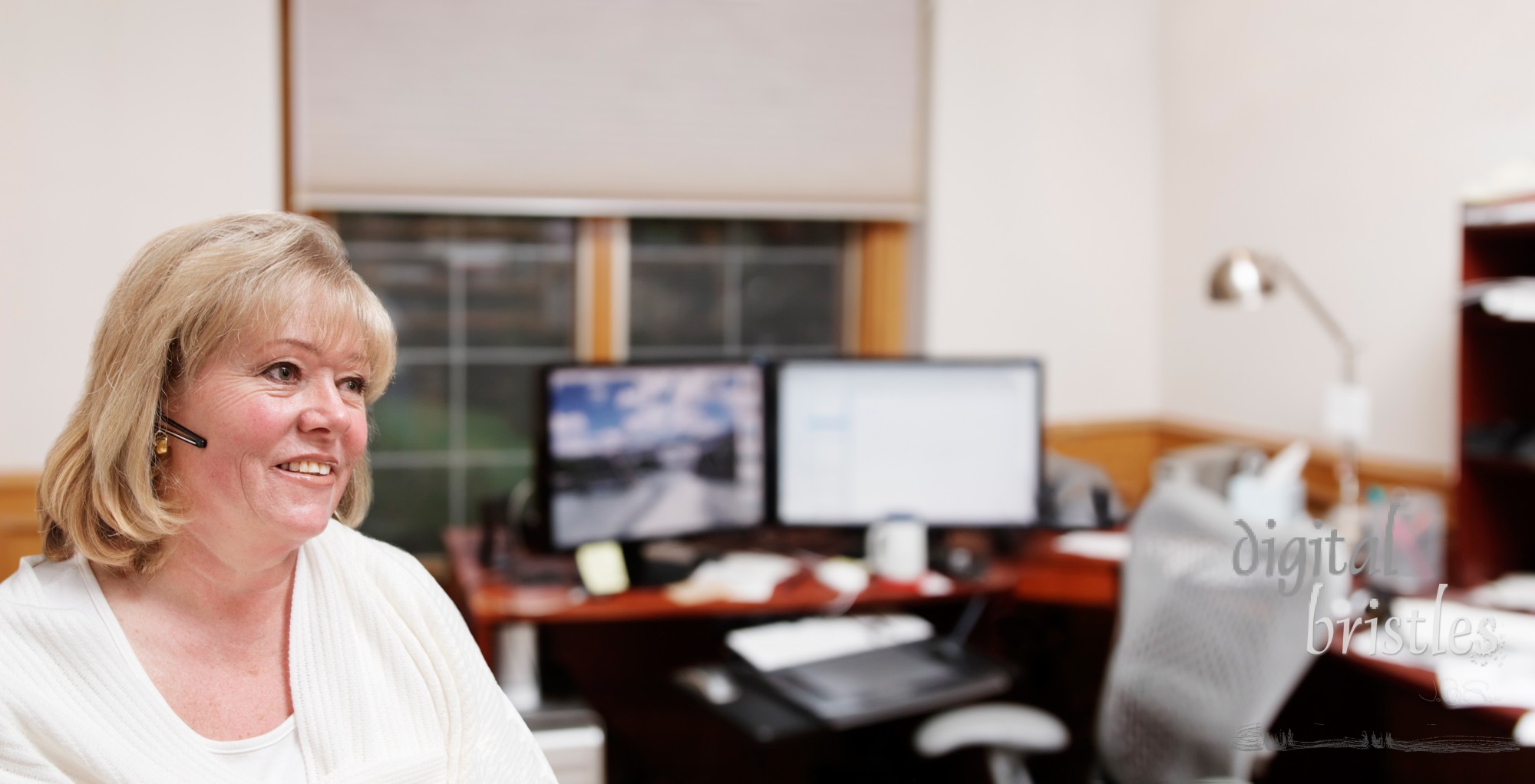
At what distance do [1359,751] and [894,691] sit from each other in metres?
1.17

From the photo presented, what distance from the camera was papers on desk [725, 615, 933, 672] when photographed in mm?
2006

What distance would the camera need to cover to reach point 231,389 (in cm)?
90

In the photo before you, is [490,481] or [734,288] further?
[734,288]

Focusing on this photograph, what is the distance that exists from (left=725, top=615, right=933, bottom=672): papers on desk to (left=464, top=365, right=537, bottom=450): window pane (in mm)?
1173

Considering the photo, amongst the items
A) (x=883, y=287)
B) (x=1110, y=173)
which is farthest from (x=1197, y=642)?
(x=1110, y=173)

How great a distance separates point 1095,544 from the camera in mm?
2521

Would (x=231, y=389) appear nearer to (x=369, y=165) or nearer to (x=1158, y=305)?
(x=369, y=165)

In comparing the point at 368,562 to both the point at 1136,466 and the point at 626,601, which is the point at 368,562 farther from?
the point at 1136,466

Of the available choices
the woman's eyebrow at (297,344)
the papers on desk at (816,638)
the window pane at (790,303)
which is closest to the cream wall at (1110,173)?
the window pane at (790,303)

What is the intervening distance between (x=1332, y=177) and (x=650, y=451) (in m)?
1.85

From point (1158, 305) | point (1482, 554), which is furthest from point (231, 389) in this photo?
point (1158, 305)

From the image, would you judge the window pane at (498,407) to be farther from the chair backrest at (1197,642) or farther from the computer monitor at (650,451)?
the chair backrest at (1197,642)

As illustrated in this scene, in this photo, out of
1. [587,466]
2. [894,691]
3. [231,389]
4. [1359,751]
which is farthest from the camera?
[1359,751]

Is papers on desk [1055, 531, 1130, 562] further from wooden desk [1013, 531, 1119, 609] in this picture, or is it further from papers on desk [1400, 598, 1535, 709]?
papers on desk [1400, 598, 1535, 709]
